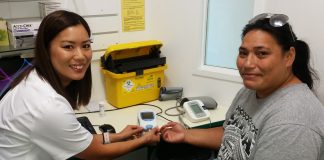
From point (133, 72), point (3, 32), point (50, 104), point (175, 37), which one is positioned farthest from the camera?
point (175, 37)

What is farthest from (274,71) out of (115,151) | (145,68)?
(145,68)

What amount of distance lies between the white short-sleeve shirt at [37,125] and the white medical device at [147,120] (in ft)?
1.67

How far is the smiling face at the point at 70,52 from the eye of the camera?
1.27m

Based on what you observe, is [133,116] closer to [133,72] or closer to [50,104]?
[133,72]

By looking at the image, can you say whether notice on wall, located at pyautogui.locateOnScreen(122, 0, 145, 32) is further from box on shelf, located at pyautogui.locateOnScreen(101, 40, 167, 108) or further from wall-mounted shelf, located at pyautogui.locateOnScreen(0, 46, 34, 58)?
wall-mounted shelf, located at pyautogui.locateOnScreen(0, 46, 34, 58)

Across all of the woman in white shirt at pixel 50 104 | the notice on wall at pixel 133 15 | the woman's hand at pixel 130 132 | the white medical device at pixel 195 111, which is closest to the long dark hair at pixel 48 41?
the woman in white shirt at pixel 50 104

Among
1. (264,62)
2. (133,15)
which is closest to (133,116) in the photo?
(133,15)

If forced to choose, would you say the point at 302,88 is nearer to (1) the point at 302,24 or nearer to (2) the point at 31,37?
(1) the point at 302,24

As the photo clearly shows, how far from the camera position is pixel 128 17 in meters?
2.25

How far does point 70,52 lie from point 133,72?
82cm

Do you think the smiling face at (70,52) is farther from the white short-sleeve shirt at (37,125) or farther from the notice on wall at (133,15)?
the notice on wall at (133,15)

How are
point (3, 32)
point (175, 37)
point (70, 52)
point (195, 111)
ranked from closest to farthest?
point (70, 52), point (3, 32), point (195, 111), point (175, 37)

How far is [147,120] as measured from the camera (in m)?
1.81

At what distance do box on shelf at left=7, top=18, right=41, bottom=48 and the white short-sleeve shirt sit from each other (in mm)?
559
